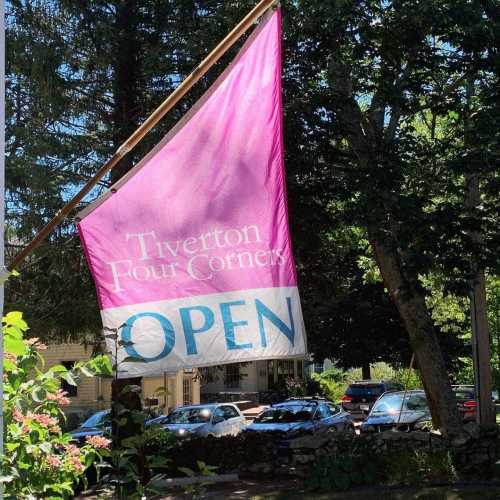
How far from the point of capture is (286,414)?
20.9 metres

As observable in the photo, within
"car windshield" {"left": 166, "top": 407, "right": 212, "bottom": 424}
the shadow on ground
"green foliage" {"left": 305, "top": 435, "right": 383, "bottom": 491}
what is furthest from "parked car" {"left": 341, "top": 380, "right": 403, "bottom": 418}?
"green foliage" {"left": 305, "top": 435, "right": 383, "bottom": 491}

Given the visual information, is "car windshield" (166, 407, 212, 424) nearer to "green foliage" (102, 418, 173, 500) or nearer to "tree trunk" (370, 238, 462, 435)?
"tree trunk" (370, 238, 462, 435)

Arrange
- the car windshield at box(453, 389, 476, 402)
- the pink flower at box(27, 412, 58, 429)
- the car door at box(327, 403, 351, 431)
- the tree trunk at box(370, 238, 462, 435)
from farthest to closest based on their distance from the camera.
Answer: the car windshield at box(453, 389, 476, 402) < the car door at box(327, 403, 351, 431) < the tree trunk at box(370, 238, 462, 435) < the pink flower at box(27, 412, 58, 429)

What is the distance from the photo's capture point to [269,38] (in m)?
5.13

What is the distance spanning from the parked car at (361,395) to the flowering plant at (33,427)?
2919cm

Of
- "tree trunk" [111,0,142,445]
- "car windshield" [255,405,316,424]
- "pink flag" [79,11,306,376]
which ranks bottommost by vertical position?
"car windshield" [255,405,316,424]

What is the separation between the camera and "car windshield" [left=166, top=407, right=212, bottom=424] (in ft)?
65.2

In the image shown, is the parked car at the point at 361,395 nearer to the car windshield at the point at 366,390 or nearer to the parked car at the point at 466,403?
the car windshield at the point at 366,390

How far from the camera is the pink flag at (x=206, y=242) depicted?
4.66 metres

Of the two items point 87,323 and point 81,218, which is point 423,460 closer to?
point 87,323

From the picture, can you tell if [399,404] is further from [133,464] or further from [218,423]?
[133,464]

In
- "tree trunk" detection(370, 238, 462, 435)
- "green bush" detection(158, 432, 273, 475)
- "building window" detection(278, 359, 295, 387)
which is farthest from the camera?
"building window" detection(278, 359, 295, 387)

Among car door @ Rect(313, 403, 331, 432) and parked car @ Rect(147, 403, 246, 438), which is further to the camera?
car door @ Rect(313, 403, 331, 432)

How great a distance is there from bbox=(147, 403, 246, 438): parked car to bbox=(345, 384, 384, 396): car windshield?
12.9 meters
